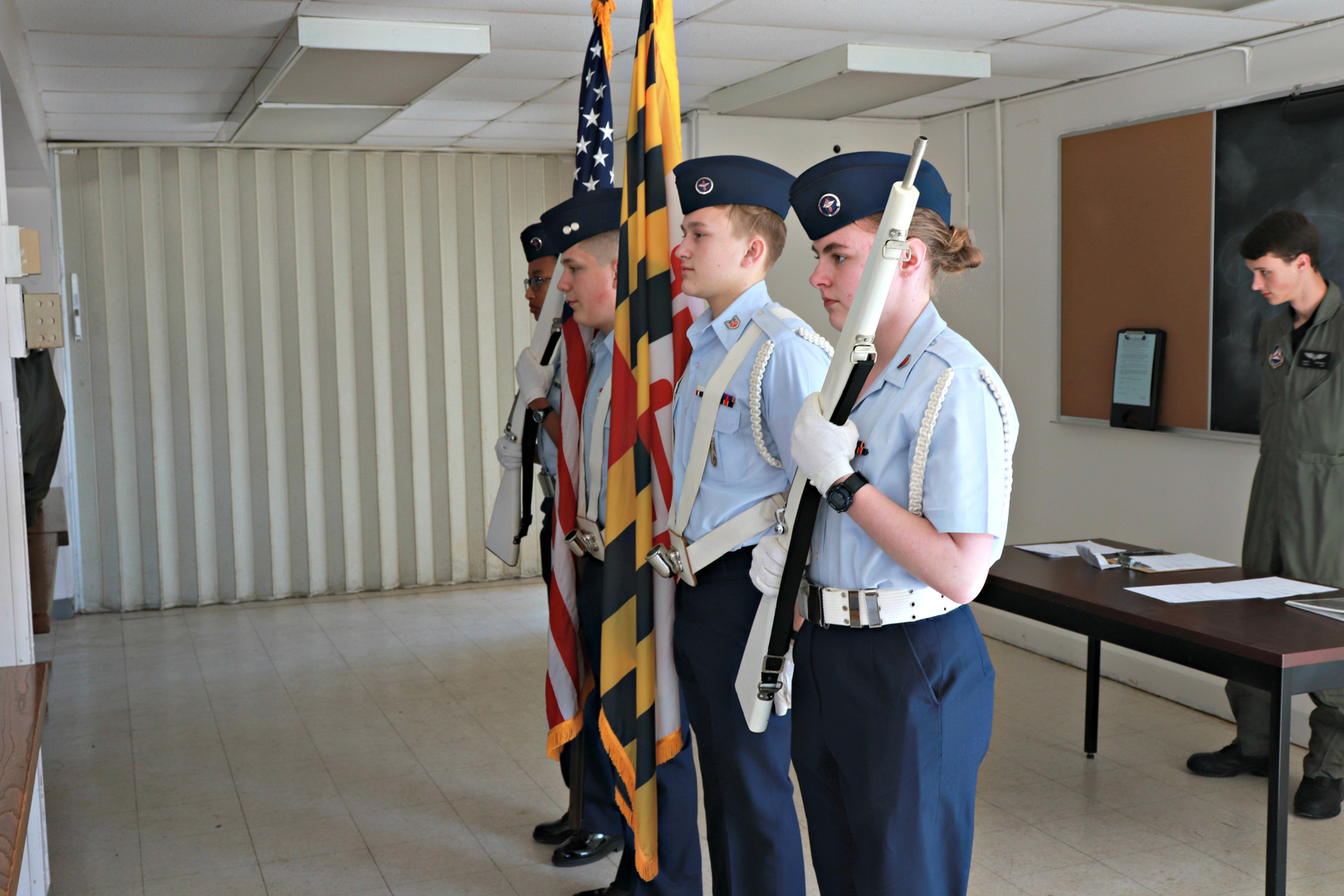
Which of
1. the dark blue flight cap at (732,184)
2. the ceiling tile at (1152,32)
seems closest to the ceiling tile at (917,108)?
the ceiling tile at (1152,32)

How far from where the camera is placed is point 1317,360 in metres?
3.76

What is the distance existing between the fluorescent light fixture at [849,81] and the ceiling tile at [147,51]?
6.70 ft

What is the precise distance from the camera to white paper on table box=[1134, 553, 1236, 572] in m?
3.48

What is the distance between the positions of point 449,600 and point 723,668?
481 cm

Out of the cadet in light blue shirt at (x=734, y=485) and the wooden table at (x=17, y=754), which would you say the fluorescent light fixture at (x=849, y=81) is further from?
the wooden table at (x=17, y=754)

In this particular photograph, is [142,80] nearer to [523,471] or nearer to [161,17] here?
[161,17]

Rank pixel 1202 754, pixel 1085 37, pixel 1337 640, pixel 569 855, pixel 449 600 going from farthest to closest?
1. pixel 449 600
2. pixel 1085 37
3. pixel 1202 754
4. pixel 569 855
5. pixel 1337 640

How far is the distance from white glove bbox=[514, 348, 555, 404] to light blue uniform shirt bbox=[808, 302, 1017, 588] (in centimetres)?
175

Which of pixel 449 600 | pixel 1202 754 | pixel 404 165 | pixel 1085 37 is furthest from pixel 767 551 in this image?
pixel 404 165

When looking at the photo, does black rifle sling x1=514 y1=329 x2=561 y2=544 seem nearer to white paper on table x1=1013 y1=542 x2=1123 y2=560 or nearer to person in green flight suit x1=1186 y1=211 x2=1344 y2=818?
white paper on table x1=1013 y1=542 x2=1123 y2=560

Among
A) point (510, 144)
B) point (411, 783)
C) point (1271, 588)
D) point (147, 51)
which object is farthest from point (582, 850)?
point (510, 144)

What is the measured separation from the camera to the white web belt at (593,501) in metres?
3.10

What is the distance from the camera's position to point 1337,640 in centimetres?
264

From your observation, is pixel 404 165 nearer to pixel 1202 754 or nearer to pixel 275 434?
pixel 275 434
